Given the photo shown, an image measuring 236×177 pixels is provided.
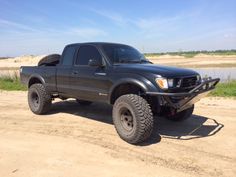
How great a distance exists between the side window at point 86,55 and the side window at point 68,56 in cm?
24

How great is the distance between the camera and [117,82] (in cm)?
608

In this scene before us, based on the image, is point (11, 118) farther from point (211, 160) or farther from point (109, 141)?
point (211, 160)

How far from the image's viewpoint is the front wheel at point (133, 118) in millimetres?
5565

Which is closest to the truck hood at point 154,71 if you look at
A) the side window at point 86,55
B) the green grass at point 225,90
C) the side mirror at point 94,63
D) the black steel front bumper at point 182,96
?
the black steel front bumper at point 182,96

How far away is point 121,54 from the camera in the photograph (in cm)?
689

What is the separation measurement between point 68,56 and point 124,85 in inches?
83.0

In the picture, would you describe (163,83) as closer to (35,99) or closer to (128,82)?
(128,82)

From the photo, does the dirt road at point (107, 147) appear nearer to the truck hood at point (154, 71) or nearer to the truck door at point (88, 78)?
the truck door at point (88, 78)

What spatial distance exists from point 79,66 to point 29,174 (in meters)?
3.31

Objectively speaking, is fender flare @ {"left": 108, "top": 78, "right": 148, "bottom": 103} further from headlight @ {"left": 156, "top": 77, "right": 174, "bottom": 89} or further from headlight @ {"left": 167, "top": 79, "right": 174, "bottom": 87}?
headlight @ {"left": 167, "top": 79, "right": 174, "bottom": 87}

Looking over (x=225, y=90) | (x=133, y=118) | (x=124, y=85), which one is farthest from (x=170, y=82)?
(x=225, y=90)

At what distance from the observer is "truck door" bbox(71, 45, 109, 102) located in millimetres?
6512

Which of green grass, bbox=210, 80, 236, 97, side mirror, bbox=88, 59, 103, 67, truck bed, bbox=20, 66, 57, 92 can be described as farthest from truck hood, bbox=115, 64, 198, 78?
green grass, bbox=210, 80, 236, 97

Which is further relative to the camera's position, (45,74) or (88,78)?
(45,74)
